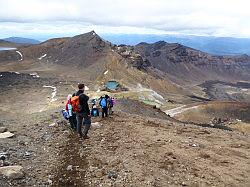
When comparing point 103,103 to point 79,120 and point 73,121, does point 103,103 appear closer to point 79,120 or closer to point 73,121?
point 73,121

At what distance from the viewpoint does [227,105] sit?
278 ft

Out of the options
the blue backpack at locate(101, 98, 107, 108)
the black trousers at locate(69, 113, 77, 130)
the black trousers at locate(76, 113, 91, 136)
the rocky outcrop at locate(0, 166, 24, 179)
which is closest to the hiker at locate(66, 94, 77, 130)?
the black trousers at locate(69, 113, 77, 130)

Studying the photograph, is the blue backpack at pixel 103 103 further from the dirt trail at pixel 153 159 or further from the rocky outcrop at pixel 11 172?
the rocky outcrop at pixel 11 172

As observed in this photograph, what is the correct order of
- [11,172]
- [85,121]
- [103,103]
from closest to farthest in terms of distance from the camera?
1. [11,172]
2. [85,121]
3. [103,103]

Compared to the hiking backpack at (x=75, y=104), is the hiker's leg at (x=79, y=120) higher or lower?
lower

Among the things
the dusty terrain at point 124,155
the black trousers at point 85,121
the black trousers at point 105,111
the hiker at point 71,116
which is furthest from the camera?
the black trousers at point 105,111

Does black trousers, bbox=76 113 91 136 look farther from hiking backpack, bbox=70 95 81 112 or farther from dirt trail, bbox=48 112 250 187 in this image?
dirt trail, bbox=48 112 250 187

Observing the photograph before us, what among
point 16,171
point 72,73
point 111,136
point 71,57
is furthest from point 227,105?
point 16,171

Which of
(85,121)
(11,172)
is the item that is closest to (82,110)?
(85,121)

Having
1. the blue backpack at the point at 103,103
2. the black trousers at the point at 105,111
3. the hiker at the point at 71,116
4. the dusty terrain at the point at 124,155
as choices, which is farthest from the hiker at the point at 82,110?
the black trousers at the point at 105,111

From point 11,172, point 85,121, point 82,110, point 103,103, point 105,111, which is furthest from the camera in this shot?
point 105,111

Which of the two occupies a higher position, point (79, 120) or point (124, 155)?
point (79, 120)

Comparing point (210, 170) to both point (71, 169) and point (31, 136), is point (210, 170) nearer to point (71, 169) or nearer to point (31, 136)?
point (71, 169)

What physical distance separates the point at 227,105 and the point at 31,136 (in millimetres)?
72202
